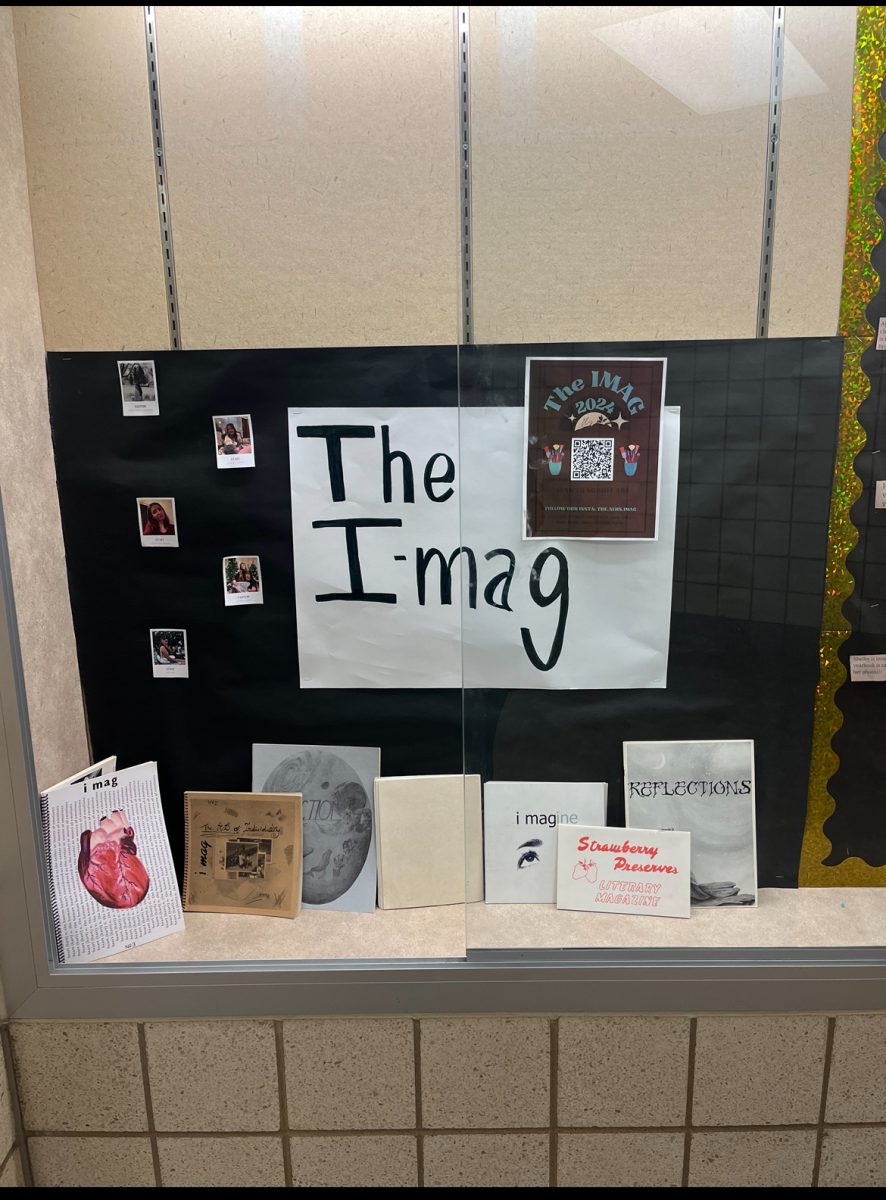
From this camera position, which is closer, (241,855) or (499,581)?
(499,581)

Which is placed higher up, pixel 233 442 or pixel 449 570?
pixel 233 442

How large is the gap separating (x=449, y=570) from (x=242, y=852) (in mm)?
697

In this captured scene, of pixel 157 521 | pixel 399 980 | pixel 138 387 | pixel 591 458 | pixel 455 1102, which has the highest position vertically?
pixel 138 387

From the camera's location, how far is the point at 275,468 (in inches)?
54.7

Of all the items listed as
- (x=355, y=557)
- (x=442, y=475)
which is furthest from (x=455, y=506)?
(x=355, y=557)

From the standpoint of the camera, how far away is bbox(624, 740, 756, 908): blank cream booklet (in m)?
1.33

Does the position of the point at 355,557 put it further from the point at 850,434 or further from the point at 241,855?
the point at 850,434

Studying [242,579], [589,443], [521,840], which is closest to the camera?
[589,443]

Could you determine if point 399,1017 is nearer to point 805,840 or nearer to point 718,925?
point 718,925

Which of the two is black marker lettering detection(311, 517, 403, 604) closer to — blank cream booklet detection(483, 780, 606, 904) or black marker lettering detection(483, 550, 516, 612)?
black marker lettering detection(483, 550, 516, 612)

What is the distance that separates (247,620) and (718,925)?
1.05 meters

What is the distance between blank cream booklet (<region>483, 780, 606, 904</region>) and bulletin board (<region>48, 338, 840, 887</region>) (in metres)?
0.04

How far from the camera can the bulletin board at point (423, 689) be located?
123cm

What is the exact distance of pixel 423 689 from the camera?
1442 mm
